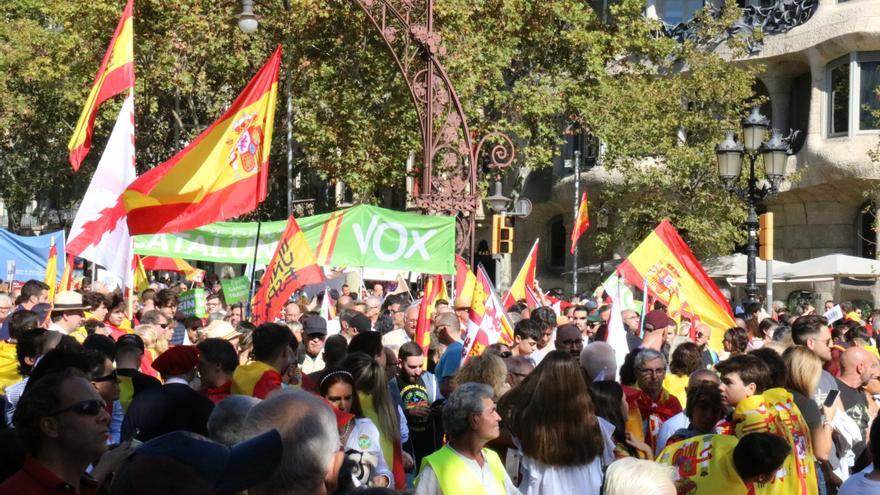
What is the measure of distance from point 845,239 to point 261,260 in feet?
65.9

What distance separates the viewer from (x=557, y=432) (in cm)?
570

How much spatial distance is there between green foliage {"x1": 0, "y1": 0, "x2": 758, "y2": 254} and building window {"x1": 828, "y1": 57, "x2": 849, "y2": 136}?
2.47 metres

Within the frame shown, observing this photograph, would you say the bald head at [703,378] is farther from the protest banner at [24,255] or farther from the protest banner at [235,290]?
the protest banner at [24,255]

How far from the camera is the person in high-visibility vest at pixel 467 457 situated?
5289mm

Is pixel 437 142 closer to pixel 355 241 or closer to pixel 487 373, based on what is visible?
pixel 355 241

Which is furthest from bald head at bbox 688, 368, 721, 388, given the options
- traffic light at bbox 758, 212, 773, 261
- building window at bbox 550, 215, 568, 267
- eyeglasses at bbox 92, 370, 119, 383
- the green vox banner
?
building window at bbox 550, 215, 568, 267

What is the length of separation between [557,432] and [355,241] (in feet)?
30.4

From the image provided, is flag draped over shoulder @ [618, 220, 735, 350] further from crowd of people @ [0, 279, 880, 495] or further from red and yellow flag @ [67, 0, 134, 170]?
red and yellow flag @ [67, 0, 134, 170]

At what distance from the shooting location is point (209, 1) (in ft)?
96.0

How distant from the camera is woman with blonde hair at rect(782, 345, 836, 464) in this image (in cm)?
692

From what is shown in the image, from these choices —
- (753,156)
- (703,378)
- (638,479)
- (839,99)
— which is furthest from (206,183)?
(839,99)

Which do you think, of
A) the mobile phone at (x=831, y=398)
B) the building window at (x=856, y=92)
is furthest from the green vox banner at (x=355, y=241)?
the building window at (x=856, y=92)

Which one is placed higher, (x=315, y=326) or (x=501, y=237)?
(x=501, y=237)

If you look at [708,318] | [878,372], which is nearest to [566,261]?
[708,318]
